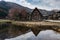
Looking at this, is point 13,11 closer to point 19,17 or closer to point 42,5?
point 19,17

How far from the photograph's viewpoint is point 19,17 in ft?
61.5

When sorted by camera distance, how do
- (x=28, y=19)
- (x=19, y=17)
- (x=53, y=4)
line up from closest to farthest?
(x=53, y=4) → (x=28, y=19) → (x=19, y=17)

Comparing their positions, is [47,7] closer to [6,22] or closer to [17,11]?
[17,11]

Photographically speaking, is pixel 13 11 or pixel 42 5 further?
pixel 13 11

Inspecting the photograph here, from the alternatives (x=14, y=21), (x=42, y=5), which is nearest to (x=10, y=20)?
(x=14, y=21)

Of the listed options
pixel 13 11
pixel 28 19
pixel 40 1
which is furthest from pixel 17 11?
pixel 40 1

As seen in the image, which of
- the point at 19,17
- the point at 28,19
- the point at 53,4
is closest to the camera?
the point at 53,4

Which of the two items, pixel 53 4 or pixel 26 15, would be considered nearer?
pixel 53 4

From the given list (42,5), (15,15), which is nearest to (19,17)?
(15,15)

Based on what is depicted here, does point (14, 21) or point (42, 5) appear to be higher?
point (42, 5)

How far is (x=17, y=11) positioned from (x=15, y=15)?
2.35 feet

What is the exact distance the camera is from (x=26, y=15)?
1850cm

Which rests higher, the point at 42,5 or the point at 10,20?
the point at 42,5

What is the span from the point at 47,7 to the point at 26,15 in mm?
3883
